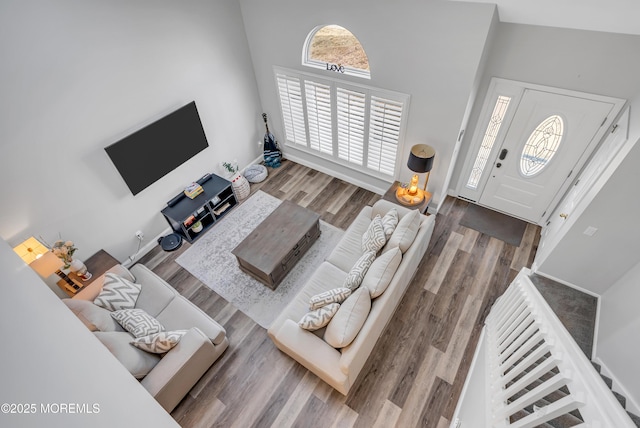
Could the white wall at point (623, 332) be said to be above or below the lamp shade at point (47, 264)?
below

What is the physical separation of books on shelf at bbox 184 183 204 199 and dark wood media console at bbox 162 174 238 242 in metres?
0.05

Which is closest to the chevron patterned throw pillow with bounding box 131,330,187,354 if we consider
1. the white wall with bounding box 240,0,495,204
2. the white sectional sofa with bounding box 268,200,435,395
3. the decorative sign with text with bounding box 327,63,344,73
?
the white sectional sofa with bounding box 268,200,435,395

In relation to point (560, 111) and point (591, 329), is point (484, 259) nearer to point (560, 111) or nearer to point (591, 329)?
point (591, 329)

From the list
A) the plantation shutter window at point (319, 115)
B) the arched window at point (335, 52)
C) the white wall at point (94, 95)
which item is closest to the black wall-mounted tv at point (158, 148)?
the white wall at point (94, 95)

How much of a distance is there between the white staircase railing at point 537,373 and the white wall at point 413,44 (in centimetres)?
214

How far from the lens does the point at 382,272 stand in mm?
3076

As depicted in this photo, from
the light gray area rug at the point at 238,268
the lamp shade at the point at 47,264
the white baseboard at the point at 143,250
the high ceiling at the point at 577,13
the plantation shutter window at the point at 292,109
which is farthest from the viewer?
the plantation shutter window at the point at 292,109

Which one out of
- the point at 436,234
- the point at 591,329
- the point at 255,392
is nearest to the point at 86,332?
the point at 255,392

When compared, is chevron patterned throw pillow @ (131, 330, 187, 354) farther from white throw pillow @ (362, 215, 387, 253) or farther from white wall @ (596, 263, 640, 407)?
white wall @ (596, 263, 640, 407)

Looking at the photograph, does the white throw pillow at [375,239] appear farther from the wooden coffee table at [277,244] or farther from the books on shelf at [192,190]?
the books on shelf at [192,190]

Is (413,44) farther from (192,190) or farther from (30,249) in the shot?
(30,249)

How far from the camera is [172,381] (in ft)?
9.22

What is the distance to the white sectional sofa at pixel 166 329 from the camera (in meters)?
2.74

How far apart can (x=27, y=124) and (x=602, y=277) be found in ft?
20.7
